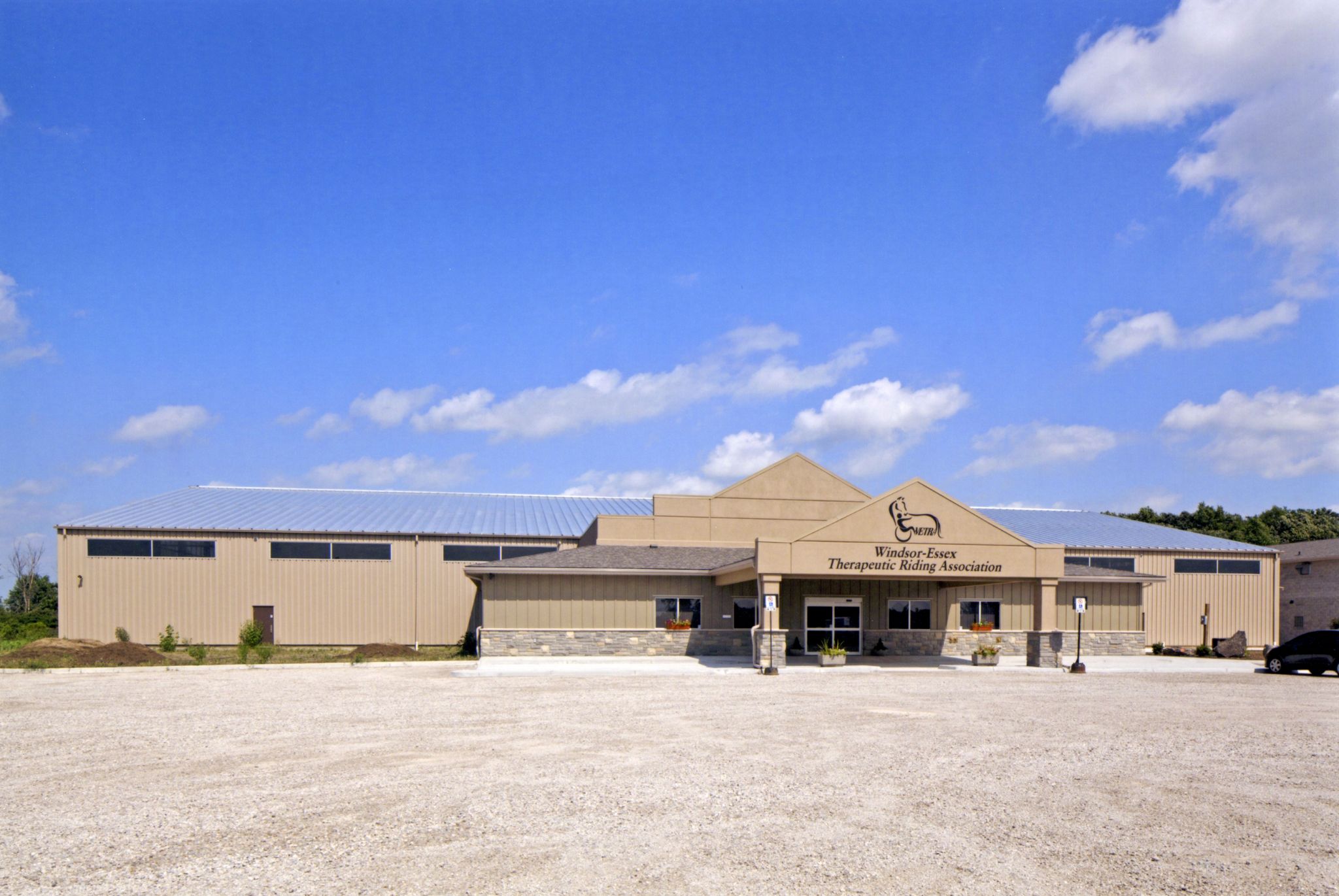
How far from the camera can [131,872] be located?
27.2 feet

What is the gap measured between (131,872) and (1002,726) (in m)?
12.8

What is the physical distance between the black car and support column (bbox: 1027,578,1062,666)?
6.41m

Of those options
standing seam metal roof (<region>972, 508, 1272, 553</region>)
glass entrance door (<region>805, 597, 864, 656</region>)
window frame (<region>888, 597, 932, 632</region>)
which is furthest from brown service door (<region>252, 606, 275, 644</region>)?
standing seam metal roof (<region>972, 508, 1272, 553</region>)

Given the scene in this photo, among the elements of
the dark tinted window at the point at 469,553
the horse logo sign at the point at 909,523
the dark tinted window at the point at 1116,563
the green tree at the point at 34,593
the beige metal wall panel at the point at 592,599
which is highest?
the horse logo sign at the point at 909,523

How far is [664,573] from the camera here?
33656mm

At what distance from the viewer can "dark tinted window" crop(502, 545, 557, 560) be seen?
42250 mm

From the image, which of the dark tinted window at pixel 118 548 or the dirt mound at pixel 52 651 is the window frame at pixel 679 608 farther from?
the dark tinted window at pixel 118 548

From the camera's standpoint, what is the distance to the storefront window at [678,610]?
34062mm

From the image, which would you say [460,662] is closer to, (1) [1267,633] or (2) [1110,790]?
(2) [1110,790]

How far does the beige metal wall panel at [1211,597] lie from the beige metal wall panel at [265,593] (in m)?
26.9

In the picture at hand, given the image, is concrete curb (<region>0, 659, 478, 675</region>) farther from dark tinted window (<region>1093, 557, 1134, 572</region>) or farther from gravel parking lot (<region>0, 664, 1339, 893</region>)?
dark tinted window (<region>1093, 557, 1134, 572</region>)

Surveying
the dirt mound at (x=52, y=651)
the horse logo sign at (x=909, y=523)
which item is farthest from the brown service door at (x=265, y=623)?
the horse logo sign at (x=909, y=523)

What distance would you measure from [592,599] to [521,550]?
31.8ft

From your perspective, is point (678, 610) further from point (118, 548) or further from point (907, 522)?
point (118, 548)
